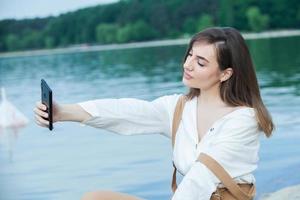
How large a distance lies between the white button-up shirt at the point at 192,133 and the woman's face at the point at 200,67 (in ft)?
0.20

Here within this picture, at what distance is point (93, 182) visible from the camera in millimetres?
5934

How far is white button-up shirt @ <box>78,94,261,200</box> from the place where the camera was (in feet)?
5.45

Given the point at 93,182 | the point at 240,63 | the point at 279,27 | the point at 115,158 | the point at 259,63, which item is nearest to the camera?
the point at 240,63

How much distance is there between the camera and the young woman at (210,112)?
1705mm

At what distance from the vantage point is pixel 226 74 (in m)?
1.80

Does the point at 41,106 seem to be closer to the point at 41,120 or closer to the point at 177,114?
the point at 41,120

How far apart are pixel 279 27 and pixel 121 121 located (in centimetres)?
5752

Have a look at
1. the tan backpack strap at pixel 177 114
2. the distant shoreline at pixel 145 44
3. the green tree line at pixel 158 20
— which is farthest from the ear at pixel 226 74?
the distant shoreline at pixel 145 44

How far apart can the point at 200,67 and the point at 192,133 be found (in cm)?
17

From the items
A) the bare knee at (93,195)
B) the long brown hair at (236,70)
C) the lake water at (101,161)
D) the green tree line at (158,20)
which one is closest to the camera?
the bare knee at (93,195)

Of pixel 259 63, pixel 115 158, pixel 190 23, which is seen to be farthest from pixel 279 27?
pixel 115 158

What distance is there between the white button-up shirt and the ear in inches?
3.6

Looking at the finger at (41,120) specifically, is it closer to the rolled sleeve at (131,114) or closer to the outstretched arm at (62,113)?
the outstretched arm at (62,113)

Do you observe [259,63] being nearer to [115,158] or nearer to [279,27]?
[115,158]
